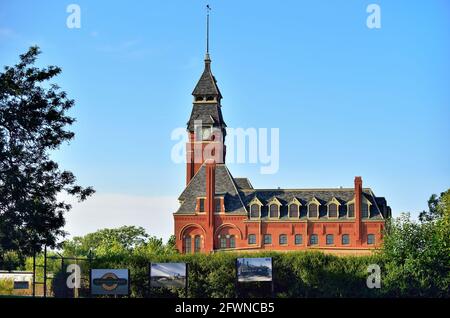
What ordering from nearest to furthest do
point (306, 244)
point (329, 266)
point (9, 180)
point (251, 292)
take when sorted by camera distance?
1. point (9, 180)
2. point (251, 292)
3. point (329, 266)
4. point (306, 244)

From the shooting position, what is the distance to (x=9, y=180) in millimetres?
34719

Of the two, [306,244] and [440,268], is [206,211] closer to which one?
[306,244]

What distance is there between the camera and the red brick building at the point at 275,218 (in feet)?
241

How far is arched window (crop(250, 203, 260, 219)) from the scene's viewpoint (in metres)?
75.5

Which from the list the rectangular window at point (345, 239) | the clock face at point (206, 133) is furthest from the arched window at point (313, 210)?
the clock face at point (206, 133)

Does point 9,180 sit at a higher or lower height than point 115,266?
higher

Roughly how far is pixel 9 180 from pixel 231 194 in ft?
144

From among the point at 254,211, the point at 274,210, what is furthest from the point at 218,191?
the point at 274,210

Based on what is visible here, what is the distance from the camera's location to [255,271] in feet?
138

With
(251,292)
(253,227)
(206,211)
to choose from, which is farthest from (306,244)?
(251,292)

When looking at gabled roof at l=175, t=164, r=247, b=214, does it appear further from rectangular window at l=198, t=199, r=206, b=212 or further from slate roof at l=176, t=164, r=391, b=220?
rectangular window at l=198, t=199, r=206, b=212

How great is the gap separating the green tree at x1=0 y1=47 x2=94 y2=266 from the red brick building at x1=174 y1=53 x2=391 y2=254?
38.0 meters

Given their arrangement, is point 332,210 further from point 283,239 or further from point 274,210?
point 274,210

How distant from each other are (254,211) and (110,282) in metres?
36.8
